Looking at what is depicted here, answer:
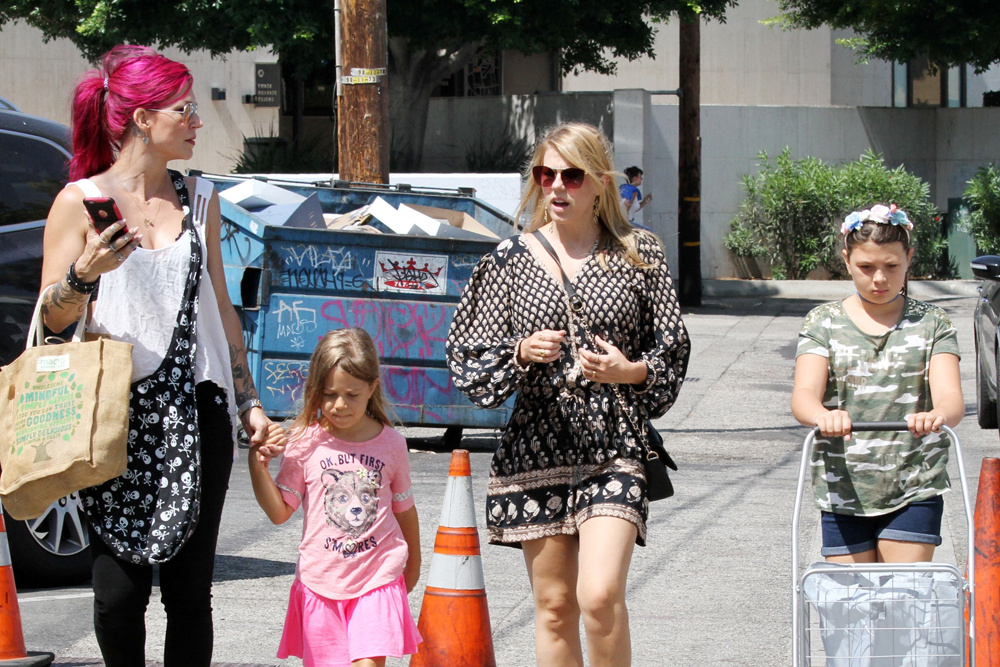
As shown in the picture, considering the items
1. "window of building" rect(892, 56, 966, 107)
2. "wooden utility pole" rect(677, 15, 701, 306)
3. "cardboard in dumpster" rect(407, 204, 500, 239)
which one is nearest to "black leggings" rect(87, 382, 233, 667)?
"cardboard in dumpster" rect(407, 204, 500, 239)

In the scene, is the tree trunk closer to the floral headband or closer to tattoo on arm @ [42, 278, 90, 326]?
the floral headband

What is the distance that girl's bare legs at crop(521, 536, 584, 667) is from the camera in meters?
3.67

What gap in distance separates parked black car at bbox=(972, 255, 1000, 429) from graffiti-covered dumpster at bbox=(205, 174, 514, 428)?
360 centimetres

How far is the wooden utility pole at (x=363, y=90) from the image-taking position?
8.68m

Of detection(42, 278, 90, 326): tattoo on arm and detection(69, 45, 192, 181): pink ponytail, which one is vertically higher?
detection(69, 45, 192, 181): pink ponytail

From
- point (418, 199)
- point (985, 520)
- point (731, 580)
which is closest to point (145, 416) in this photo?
point (985, 520)

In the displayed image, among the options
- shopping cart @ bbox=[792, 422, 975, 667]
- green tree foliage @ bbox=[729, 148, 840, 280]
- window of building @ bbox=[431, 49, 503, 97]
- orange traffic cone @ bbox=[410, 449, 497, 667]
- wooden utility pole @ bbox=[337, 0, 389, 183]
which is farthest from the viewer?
window of building @ bbox=[431, 49, 503, 97]

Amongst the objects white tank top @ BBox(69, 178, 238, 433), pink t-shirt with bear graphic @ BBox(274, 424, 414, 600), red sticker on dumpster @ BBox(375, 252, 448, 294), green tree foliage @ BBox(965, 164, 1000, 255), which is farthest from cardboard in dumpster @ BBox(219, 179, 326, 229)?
green tree foliage @ BBox(965, 164, 1000, 255)

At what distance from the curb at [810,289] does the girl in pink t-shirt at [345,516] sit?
17929mm

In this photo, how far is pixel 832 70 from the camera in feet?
85.9

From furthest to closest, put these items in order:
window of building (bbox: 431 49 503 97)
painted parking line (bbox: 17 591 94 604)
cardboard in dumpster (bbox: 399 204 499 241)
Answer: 1. window of building (bbox: 431 49 503 97)
2. cardboard in dumpster (bbox: 399 204 499 241)
3. painted parking line (bbox: 17 591 94 604)

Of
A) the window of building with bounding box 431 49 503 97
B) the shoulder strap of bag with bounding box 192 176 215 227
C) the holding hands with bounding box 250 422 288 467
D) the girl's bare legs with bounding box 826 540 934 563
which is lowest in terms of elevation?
the girl's bare legs with bounding box 826 540 934 563

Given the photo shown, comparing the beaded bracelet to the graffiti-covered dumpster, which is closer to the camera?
the beaded bracelet

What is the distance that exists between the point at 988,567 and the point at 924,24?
19154mm
